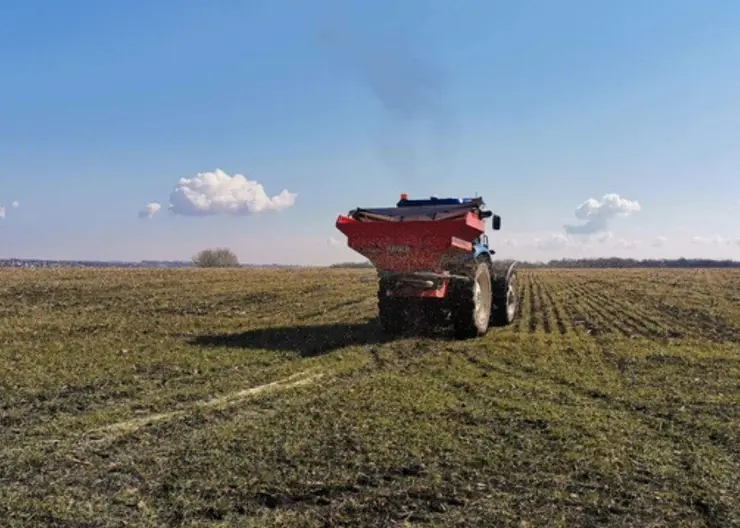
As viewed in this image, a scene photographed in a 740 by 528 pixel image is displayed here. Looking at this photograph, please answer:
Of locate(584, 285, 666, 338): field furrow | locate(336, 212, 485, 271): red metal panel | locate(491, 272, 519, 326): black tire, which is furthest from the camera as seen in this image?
locate(491, 272, 519, 326): black tire

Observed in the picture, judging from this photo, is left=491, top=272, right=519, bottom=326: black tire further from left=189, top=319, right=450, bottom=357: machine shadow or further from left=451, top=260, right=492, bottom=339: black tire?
left=189, top=319, right=450, bottom=357: machine shadow

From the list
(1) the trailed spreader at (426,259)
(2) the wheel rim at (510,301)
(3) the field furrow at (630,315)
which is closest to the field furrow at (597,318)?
(3) the field furrow at (630,315)

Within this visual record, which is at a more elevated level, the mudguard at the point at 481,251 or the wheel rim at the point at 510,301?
the mudguard at the point at 481,251

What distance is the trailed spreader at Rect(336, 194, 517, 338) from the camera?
12.0 metres

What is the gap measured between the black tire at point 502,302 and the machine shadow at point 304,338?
2398 mm

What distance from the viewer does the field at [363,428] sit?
4273 millimetres

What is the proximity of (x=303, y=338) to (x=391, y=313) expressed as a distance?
1993 mm

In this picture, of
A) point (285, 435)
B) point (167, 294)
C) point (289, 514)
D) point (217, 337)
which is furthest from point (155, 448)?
point (167, 294)

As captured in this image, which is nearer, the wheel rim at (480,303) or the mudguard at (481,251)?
the wheel rim at (480,303)

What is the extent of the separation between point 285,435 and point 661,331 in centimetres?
1069

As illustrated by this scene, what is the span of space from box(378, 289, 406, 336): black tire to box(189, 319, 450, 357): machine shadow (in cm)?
23

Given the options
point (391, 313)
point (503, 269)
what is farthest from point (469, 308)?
point (503, 269)

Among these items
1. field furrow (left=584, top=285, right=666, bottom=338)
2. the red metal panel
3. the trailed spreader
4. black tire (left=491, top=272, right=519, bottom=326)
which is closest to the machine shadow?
the trailed spreader

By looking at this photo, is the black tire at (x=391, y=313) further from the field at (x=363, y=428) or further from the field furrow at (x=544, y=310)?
the field furrow at (x=544, y=310)
